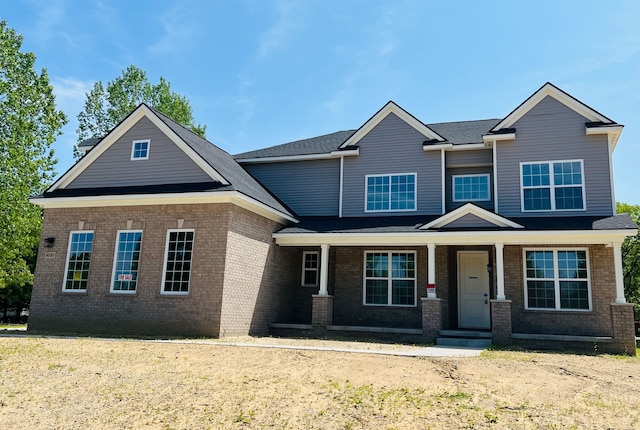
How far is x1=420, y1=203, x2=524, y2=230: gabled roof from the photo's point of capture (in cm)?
1461

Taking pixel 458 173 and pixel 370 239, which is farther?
pixel 458 173

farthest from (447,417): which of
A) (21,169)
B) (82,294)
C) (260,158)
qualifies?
(21,169)

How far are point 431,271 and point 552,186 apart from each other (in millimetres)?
4916

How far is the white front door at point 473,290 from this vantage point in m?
16.3

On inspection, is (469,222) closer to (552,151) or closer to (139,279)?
(552,151)

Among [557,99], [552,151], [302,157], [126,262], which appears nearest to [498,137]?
[552,151]

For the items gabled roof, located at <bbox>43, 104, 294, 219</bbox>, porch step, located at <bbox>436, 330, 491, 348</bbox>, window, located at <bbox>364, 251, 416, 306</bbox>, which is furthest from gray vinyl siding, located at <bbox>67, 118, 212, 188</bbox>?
porch step, located at <bbox>436, 330, 491, 348</bbox>

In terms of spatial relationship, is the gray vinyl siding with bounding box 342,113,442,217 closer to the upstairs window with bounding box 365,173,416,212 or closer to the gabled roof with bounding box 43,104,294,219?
the upstairs window with bounding box 365,173,416,212

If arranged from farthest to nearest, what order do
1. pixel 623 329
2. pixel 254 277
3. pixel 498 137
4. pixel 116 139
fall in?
pixel 116 139, pixel 498 137, pixel 254 277, pixel 623 329

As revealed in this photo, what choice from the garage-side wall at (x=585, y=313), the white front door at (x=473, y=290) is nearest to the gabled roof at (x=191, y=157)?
the white front door at (x=473, y=290)

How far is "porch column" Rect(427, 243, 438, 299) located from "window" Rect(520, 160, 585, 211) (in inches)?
138

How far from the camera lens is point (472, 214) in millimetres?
15062

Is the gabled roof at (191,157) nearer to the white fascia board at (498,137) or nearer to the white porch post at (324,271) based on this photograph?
the white porch post at (324,271)

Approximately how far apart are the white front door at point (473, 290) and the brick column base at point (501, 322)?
2303 mm
